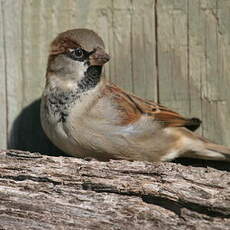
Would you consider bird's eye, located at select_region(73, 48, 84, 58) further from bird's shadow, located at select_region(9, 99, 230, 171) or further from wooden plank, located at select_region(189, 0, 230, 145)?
wooden plank, located at select_region(189, 0, 230, 145)

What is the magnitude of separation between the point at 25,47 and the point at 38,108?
16.6 inches

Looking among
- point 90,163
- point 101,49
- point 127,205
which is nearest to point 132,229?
point 127,205

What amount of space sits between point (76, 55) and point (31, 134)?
2.10 ft

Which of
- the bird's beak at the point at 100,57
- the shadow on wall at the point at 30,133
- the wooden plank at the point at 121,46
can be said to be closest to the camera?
the bird's beak at the point at 100,57

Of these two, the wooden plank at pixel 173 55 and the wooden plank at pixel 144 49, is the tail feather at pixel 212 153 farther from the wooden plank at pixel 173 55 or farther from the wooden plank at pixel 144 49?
the wooden plank at pixel 144 49

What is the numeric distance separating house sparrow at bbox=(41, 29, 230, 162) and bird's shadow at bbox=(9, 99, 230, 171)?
192 millimetres

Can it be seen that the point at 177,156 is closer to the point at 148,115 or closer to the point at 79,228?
the point at 148,115

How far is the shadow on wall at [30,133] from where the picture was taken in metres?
5.34

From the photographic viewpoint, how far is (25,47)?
5234mm

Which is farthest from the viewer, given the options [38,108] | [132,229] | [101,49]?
[38,108]

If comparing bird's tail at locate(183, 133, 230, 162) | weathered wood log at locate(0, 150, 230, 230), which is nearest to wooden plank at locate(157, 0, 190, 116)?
bird's tail at locate(183, 133, 230, 162)

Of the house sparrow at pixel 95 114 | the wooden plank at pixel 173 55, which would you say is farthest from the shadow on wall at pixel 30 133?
the wooden plank at pixel 173 55

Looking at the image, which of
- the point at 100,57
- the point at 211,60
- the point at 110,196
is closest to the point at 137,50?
the point at 100,57

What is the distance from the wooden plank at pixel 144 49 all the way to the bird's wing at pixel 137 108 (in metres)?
0.09
